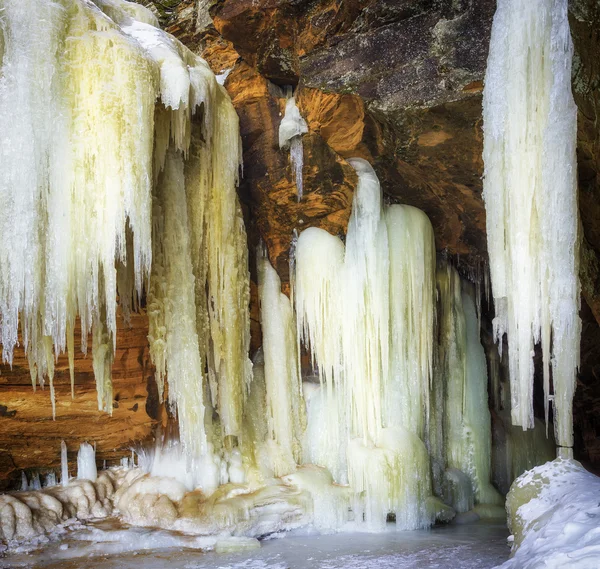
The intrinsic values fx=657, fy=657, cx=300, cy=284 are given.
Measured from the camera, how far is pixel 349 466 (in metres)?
7.64

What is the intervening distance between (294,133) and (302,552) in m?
4.42

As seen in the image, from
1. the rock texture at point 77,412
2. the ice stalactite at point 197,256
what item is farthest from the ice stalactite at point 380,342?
the rock texture at point 77,412

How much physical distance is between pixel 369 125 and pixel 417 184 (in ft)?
3.40

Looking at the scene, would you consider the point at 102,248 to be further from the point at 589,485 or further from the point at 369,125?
the point at 589,485

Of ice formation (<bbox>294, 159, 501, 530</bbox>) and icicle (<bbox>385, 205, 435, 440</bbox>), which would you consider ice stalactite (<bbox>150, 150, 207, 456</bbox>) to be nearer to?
ice formation (<bbox>294, 159, 501, 530</bbox>)

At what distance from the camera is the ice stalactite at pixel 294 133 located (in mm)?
7375

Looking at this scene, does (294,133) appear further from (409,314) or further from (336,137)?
(409,314)

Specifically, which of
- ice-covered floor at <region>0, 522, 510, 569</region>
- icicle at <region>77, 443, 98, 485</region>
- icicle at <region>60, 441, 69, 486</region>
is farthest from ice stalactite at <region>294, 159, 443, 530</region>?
icicle at <region>60, 441, 69, 486</region>

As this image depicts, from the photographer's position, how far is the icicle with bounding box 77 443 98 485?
9.20 m

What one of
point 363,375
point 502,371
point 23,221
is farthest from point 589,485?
point 502,371

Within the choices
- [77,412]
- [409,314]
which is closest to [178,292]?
[409,314]

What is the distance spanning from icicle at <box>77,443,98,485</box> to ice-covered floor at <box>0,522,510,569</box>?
1.91 metres

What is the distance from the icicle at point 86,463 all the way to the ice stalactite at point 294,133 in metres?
4.97

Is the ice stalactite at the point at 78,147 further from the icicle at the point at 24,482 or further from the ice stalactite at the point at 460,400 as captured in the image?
the ice stalactite at the point at 460,400
